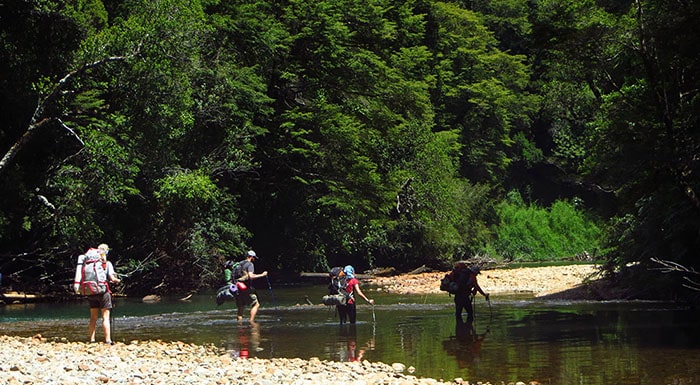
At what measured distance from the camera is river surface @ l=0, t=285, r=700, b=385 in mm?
14094

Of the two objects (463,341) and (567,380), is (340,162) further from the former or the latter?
(567,380)

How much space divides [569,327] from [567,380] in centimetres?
704

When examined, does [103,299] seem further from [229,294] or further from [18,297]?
[18,297]

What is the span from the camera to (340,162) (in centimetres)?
4266

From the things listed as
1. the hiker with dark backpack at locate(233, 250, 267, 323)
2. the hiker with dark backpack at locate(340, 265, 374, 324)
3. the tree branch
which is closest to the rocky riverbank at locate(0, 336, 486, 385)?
the hiker with dark backpack at locate(340, 265, 374, 324)

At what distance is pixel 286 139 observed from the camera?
1663 inches

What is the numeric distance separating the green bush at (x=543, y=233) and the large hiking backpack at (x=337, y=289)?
135ft

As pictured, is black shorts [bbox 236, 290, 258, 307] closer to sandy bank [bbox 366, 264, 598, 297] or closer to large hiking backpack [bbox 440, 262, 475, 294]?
large hiking backpack [bbox 440, 262, 475, 294]

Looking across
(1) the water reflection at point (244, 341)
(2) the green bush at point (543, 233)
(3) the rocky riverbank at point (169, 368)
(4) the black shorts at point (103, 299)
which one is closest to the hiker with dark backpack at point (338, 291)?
(1) the water reflection at point (244, 341)

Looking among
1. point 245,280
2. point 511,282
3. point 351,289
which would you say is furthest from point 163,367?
point 511,282

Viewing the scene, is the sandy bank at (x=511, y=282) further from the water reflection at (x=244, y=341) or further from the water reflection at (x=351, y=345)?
the water reflection at (x=244, y=341)

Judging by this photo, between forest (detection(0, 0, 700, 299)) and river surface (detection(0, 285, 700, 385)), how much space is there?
1660 mm

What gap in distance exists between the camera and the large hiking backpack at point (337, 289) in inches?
803

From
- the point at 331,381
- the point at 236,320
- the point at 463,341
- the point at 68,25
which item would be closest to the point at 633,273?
the point at 463,341
